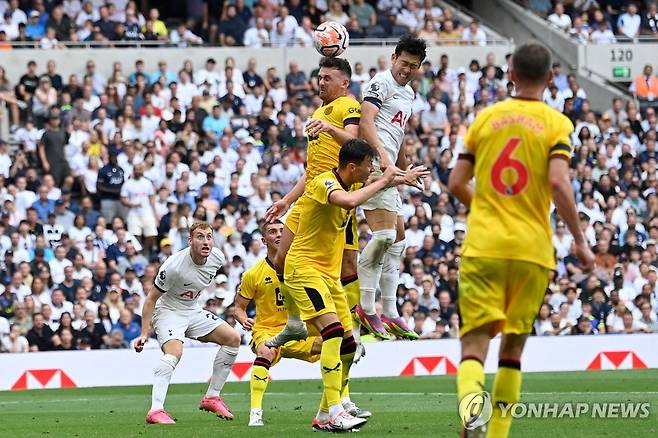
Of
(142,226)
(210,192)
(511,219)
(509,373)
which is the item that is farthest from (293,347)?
(210,192)

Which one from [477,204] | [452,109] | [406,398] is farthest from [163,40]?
[477,204]

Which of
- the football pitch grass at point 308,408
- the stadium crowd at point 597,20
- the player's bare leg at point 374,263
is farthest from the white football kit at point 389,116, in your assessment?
the stadium crowd at point 597,20

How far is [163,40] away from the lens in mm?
30203

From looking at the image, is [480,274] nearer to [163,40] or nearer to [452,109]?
[452,109]

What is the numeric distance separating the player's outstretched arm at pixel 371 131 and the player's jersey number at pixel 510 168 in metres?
3.88

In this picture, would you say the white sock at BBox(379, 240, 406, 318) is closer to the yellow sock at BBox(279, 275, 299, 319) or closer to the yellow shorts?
the yellow shorts

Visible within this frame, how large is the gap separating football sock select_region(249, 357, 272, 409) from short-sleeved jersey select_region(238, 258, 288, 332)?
3.20 feet

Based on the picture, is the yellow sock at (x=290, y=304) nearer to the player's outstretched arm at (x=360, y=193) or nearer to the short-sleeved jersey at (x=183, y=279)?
the player's outstretched arm at (x=360, y=193)

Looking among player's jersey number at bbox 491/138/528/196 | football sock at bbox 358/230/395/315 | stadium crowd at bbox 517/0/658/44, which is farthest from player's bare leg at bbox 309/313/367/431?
stadium crowd at bbox 517/0/658/44

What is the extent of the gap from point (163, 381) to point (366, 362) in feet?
28.1

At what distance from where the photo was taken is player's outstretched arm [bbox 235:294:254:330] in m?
14.7

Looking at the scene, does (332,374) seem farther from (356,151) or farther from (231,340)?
(231,340)

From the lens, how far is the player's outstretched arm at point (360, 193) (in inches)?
447

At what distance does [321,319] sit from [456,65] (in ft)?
66.3
